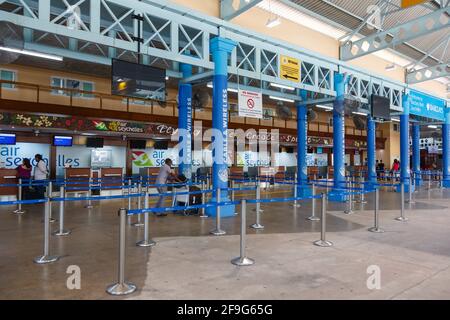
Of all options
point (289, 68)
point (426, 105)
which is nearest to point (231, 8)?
point (289, 68)

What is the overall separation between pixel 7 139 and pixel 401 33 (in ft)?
56.0

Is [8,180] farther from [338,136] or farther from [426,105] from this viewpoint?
[426,105]

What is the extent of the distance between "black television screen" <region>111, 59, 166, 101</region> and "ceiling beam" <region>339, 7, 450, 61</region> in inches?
335

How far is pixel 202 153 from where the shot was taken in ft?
70.7

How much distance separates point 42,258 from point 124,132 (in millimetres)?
12268

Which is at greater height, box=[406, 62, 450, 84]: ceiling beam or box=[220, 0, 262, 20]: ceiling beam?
box=[406, 62, 450, 84]: ceiling beam

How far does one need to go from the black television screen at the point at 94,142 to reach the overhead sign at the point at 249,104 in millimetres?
10426

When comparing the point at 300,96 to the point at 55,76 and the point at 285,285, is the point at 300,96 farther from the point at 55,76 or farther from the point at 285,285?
the point at 55,76

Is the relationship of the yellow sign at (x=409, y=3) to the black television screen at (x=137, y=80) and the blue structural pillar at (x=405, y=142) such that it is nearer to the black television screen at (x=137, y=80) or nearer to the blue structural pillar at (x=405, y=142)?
the black television screen at (x=137, y=80)

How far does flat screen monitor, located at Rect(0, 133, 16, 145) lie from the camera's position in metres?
14.8

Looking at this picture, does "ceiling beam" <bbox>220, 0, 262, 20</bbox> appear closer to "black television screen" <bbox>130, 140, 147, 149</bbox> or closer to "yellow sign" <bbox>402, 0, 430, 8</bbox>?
"yellow sign" <bbox>402, 0, 430, 8</bbox>

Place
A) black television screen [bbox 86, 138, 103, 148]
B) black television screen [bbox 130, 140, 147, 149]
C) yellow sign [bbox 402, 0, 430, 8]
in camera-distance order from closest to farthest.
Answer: yellow sign [bbox 402, 0, 430, 8] → black television screen [bbox 86, 138, 103, 148] → black television screen [bbox 130, 140, 147, 149]

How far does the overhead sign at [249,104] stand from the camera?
9672mm

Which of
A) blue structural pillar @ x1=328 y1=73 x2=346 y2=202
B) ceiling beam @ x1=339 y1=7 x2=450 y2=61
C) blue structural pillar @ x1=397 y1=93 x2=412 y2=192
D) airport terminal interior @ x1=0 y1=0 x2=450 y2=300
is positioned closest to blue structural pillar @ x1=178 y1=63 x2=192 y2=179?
airport terminal interior @ x1=0 y1=0 x2=450 y2=300
